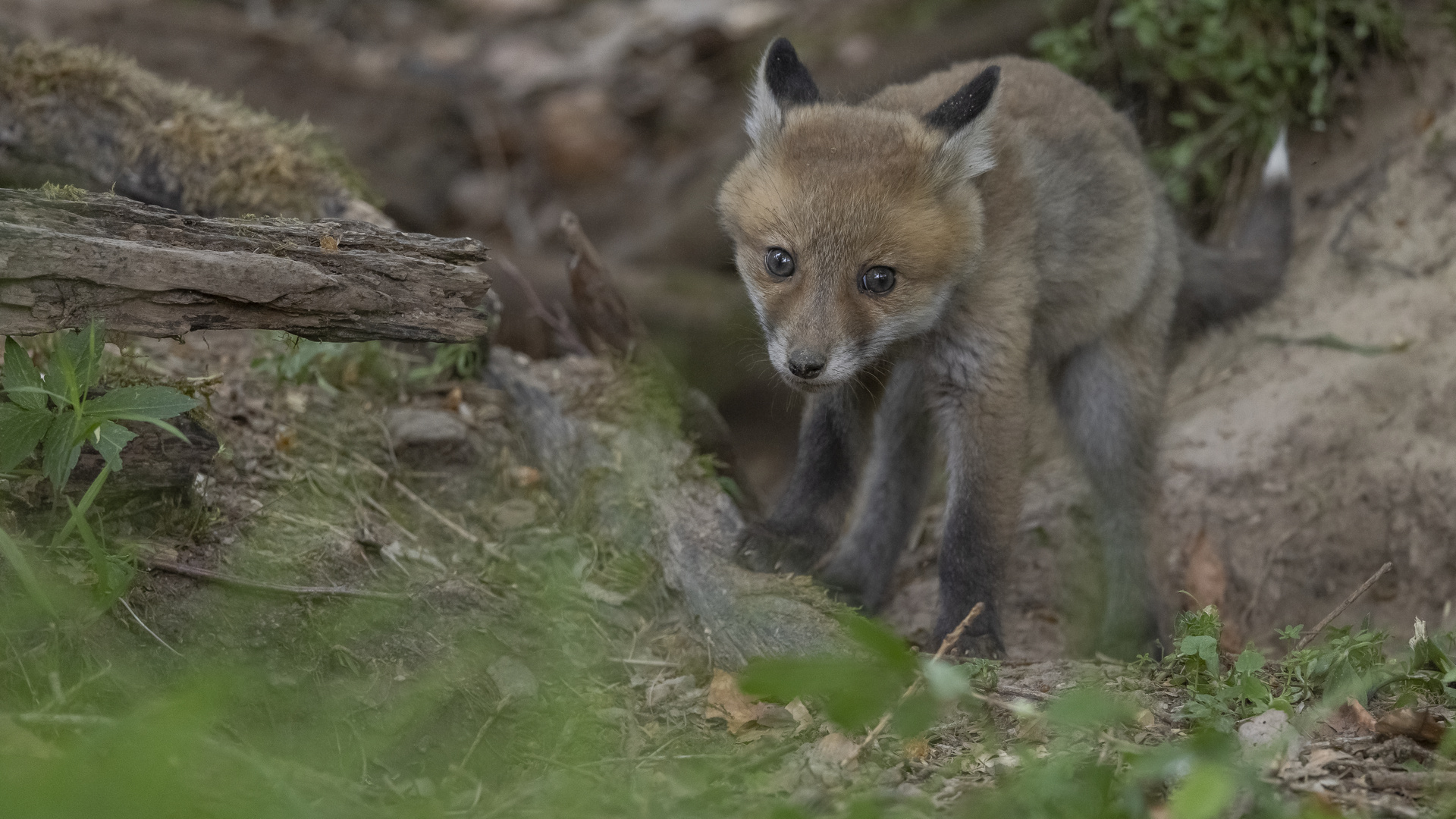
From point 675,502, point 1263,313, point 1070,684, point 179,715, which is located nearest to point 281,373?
point 675,502

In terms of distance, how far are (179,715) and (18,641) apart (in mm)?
1153

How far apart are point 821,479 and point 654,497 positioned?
0.66 meters

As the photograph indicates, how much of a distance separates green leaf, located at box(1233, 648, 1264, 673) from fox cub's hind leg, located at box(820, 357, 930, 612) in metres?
1.95

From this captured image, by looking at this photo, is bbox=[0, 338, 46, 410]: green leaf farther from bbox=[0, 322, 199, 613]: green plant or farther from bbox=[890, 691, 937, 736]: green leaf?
bbox=[890, 691, 937, 736]: green leaf

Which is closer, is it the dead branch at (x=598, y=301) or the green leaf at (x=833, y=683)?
the green leaf at (x=833, y=683)

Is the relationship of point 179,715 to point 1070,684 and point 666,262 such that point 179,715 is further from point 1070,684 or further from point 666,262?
point 666,262

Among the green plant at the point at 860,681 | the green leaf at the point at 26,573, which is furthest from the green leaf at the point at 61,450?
the green plant at the point at 860,681

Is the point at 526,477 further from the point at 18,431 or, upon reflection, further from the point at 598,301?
the point at 18,431

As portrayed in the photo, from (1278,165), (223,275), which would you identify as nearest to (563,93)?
(1278,165)

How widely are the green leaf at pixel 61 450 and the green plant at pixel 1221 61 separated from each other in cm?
509

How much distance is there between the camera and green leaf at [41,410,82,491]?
9.38 ft

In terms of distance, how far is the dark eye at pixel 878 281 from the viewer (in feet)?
12.2

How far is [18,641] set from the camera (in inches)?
106

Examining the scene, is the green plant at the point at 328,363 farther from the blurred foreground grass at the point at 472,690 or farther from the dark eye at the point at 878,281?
the dark eye at the point at 878,281
